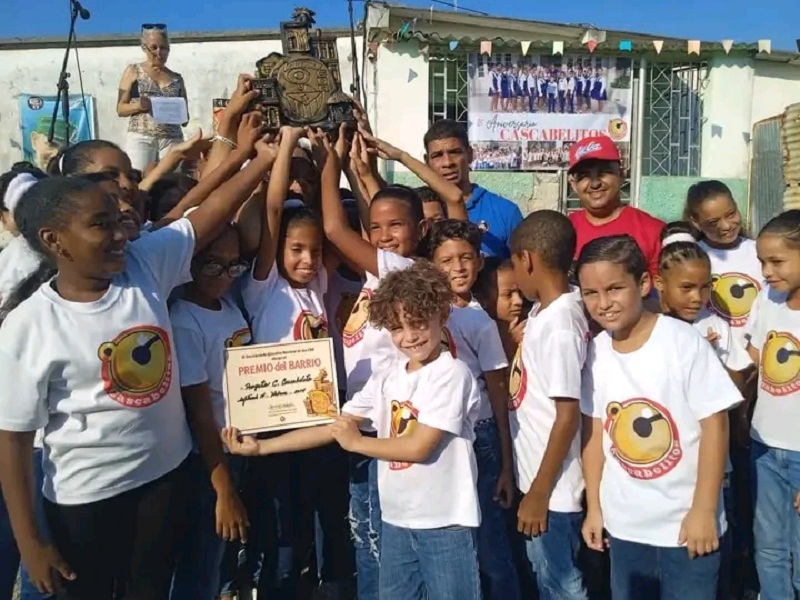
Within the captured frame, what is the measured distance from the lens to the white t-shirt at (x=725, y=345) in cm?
327

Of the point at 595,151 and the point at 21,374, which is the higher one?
the point at 595,151

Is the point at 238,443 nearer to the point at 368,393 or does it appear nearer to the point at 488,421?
the point at 368,393

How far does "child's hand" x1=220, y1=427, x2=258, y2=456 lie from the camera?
274 cm

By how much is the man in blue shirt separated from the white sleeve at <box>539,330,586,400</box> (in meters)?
1.26

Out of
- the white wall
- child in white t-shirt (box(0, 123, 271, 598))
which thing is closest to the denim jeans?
child in white t-shirt (box(0, 123, 271, 598))

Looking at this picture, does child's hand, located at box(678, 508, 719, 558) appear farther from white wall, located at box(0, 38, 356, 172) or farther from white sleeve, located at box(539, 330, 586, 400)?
white wall, located at box(0, 38, 356, 172)

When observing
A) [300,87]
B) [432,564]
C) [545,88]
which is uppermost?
[545,88]

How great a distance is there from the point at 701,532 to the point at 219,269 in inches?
79.2

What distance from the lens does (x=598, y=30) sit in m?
10.5

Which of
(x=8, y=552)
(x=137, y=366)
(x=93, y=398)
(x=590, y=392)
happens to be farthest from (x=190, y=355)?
(x=590, y=392)

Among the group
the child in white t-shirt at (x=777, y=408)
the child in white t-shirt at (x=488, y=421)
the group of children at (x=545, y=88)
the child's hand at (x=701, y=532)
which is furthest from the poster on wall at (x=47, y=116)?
the child's hand at (x=701, y=532)

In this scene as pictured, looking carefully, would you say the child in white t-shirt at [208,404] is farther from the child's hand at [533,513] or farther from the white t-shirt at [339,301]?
the child's hand at [533,513]

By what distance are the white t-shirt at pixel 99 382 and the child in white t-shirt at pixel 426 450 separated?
0.71 metres

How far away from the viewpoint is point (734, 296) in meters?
3.54
